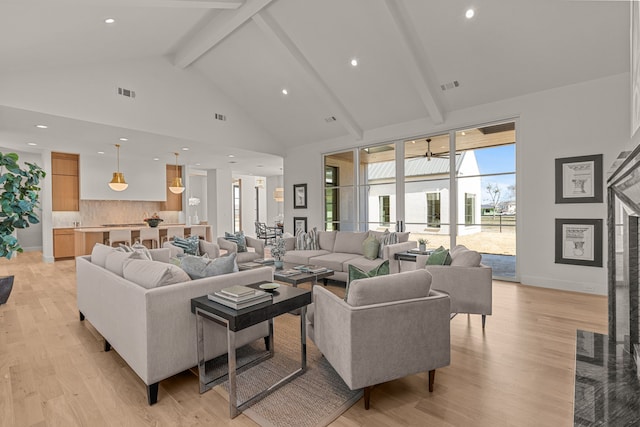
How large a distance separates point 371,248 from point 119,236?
607 cm

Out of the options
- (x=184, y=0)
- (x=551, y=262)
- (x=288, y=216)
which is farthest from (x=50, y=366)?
(x=288, y=216)

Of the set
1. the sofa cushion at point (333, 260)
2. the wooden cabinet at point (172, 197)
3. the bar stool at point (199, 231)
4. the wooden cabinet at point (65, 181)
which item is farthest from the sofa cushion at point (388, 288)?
the wooden cabinet at point (172, 197)

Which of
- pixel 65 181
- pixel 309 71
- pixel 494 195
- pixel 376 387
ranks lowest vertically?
pixel 376 387

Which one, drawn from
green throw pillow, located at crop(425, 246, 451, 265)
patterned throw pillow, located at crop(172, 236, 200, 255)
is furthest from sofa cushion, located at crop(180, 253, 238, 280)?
patterned throw pillow, located at crop(172, 236, 200, 255)

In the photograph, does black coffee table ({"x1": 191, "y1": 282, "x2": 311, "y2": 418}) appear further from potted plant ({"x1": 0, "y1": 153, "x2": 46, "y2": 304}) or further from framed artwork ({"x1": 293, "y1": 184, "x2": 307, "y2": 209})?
framed artwork ({"x1": 293, "y1": 184, "x2": 307, "y2": 209})

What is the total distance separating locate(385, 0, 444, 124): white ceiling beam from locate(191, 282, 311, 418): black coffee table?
420 centimetres

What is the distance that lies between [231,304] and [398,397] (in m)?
1.31

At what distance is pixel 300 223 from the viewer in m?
9.15

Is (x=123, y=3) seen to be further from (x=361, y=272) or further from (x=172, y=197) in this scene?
(x=172, y=197)

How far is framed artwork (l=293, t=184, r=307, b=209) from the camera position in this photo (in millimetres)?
9016

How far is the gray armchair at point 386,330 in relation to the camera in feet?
6.56

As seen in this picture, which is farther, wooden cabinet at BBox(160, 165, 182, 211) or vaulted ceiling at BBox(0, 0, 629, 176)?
wooden cabinet at BBox(160, 165, 182, 211)

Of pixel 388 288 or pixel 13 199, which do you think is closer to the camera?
pixel 388 288

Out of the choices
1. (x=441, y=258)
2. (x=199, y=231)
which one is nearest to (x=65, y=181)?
(x=199, y=231)
